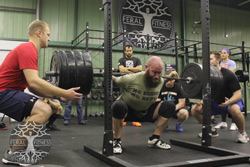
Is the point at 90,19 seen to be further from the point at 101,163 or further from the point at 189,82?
the point at 101,163

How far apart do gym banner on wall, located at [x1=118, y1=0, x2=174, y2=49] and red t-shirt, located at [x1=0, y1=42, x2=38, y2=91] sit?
441 centimetres

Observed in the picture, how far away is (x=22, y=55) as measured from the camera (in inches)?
58.1

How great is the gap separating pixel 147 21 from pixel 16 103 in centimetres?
517

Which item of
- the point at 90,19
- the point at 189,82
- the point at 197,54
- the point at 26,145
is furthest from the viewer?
the point at 197,54

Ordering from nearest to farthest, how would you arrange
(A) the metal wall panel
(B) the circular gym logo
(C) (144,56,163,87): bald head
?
(B) the circular gym logo
(C) (144,56,163,87): bald head
(A) the metal wall panel

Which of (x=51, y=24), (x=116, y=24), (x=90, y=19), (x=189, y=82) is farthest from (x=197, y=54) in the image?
(x=189, y=82)

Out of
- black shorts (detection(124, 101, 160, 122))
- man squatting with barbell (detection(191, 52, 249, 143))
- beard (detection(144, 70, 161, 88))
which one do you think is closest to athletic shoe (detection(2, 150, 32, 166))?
black shorts (detection(124, 101, 160, 122))

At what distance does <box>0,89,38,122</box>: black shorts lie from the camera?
1.47 m

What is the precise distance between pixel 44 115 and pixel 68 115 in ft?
8.00

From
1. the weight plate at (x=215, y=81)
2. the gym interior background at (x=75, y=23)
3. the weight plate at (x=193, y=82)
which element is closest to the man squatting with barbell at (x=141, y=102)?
the weight plate at (x=193, y=82)

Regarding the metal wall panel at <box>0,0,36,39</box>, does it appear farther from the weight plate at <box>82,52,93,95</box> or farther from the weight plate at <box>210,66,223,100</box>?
the weight plate at <box>210,66,223,100</box>

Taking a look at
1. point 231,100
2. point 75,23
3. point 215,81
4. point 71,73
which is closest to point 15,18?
point 75,23

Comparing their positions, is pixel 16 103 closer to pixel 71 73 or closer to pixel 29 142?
pixel 29 142

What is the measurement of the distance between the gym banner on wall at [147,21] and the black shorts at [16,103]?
4.51 metres
